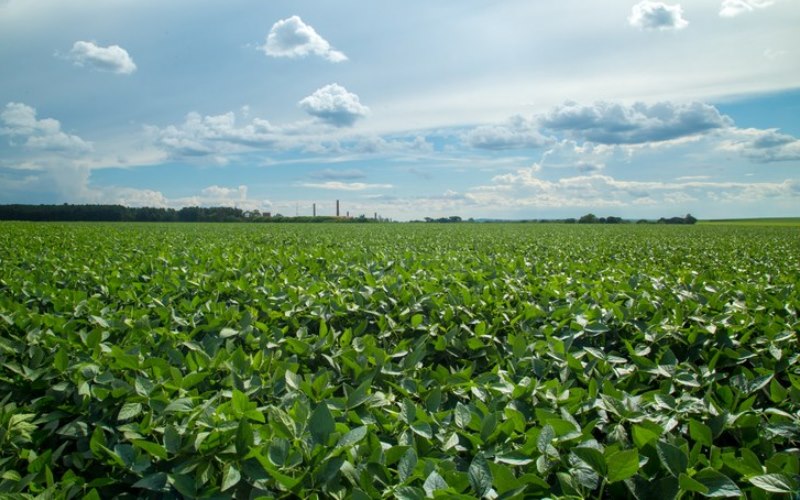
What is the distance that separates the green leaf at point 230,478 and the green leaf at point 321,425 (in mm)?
285

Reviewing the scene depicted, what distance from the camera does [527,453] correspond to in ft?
5.47

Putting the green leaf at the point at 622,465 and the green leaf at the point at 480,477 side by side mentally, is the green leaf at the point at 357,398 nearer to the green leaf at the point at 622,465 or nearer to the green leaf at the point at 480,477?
the green leaf at the point at 480,477

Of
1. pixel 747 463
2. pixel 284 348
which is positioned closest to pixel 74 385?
pixel 284 348

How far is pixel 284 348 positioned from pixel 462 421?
1.56 metres

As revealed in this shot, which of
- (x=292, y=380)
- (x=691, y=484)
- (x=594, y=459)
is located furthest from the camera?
(x=292, y=380)

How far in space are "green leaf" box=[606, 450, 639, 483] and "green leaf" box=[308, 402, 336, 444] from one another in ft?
3.17

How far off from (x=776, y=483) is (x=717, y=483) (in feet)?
0.58

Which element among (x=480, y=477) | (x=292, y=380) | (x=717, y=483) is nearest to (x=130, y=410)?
(x=292, y=380)

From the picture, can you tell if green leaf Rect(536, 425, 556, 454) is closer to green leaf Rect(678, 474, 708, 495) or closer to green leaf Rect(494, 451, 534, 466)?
green leaf Rect(494, 451, 534, 466)

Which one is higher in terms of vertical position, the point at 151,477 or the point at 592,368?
the point at 592,368

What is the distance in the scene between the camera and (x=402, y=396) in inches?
96.9

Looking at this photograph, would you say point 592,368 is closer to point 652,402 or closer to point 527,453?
point 652,402

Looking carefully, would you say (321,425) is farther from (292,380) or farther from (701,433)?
(701,433)

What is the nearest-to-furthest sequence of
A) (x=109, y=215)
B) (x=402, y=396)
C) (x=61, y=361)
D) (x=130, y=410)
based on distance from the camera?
(x=130, y=410) → (x=402, y=396) → (x=61, y=361) → (x=109, y=215)
